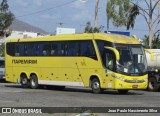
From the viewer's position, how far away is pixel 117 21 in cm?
4481

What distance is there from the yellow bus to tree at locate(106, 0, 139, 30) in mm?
14285

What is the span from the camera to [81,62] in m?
27.5

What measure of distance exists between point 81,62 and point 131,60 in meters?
2.96

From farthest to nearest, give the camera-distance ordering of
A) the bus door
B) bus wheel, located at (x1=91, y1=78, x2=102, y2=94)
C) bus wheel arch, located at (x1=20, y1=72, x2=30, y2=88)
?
1. bus wheel arch, located at (x1=20, y1=72, x2=30, y2=88)
2. bus wheel, located at (x1=91, y1=78, x2=102, y2=94)
3. the bus door

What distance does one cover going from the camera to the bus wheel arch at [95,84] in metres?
26.5

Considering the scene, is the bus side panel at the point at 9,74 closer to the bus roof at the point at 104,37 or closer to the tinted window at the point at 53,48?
the tinted window at the point at 53,48

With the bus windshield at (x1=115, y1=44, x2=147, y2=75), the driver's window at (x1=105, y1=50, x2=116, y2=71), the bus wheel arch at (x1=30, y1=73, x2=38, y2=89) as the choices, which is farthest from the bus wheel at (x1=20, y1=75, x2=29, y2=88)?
the bus windshield at (x1=115, y1=44, x2=147, y2=75)

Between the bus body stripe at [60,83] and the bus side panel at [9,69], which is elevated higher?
the bus side panel at [9,69]

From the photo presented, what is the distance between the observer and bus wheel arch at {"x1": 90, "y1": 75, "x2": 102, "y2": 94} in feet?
86.8

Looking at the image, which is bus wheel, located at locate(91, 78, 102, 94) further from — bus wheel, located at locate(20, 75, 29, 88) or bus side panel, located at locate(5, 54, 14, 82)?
bus side panel, located at locate(5, 54, 14, 82)

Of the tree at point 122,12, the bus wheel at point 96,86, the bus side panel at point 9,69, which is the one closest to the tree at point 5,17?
the tree at point 122,12

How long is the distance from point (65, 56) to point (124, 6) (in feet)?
54.5

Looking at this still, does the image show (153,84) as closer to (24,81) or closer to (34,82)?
(34,82)

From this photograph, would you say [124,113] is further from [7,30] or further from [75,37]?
[7,30]
